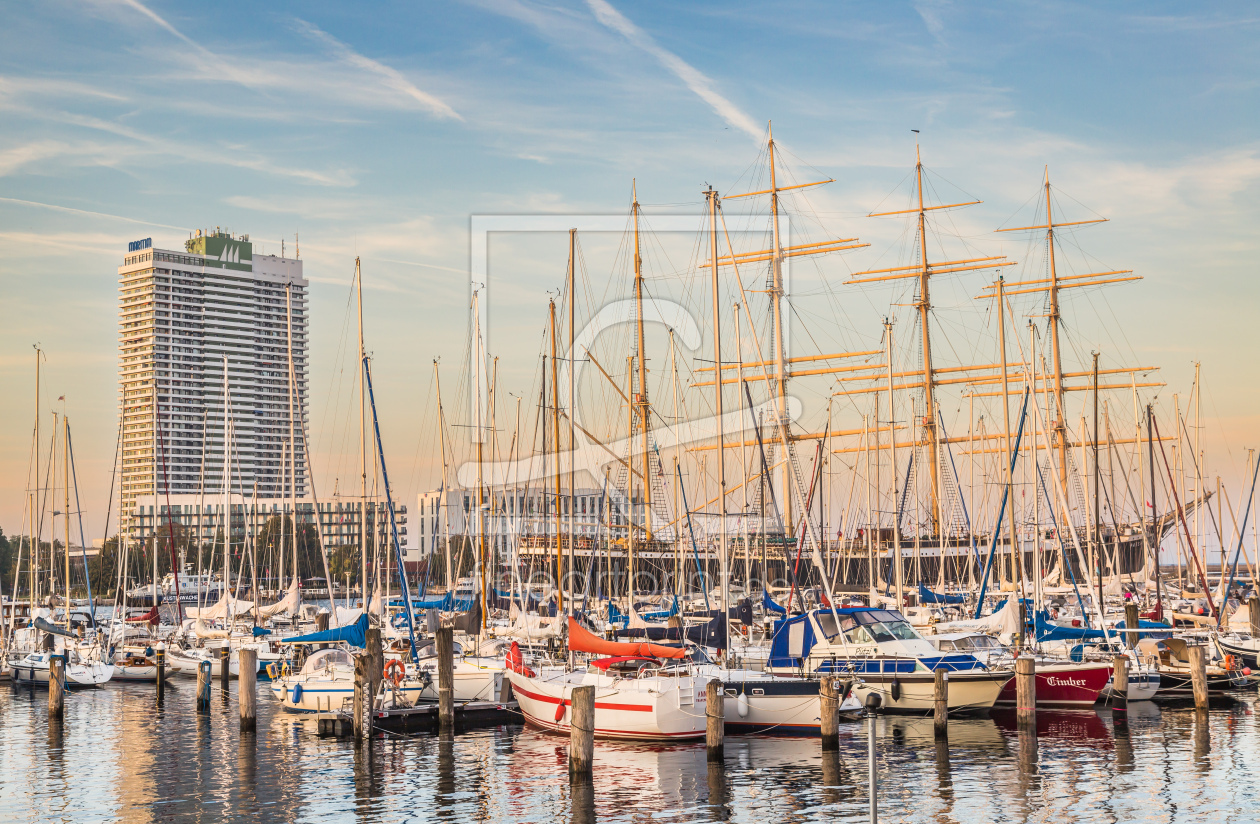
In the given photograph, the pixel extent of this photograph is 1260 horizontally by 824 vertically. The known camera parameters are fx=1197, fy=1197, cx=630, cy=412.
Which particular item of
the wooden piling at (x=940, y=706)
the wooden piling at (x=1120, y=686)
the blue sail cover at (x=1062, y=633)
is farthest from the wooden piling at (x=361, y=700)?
the blue sail cover at (x=1062, y=633)

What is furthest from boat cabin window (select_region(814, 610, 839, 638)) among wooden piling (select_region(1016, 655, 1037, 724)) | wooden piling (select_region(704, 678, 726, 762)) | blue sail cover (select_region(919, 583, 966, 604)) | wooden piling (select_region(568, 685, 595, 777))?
blue sail cover (select_region(919, 583, 966, 604))

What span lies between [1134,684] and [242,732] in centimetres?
3149

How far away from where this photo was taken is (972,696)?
132 feet

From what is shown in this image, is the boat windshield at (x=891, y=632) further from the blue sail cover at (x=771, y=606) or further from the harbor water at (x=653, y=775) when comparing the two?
the blue sail cover at (x=771, y=606)

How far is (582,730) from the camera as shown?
3050 cm

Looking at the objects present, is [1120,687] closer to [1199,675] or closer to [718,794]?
[1199,675]

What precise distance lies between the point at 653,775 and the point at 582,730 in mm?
2663

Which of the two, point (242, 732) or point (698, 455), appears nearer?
point (242, 732)

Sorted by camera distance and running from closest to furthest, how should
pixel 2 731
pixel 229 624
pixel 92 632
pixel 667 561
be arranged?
pixel 2 731 → pixel 229 624 → pixel 92 632 → pixel 667 561

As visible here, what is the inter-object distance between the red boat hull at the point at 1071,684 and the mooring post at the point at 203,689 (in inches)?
1228

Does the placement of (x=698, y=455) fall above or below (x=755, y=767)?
above

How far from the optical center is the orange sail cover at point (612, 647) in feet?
122

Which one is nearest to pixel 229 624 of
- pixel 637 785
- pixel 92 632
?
pixel 92 632

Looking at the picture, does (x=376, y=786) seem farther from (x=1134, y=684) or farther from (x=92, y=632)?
(x=92, y=632)
